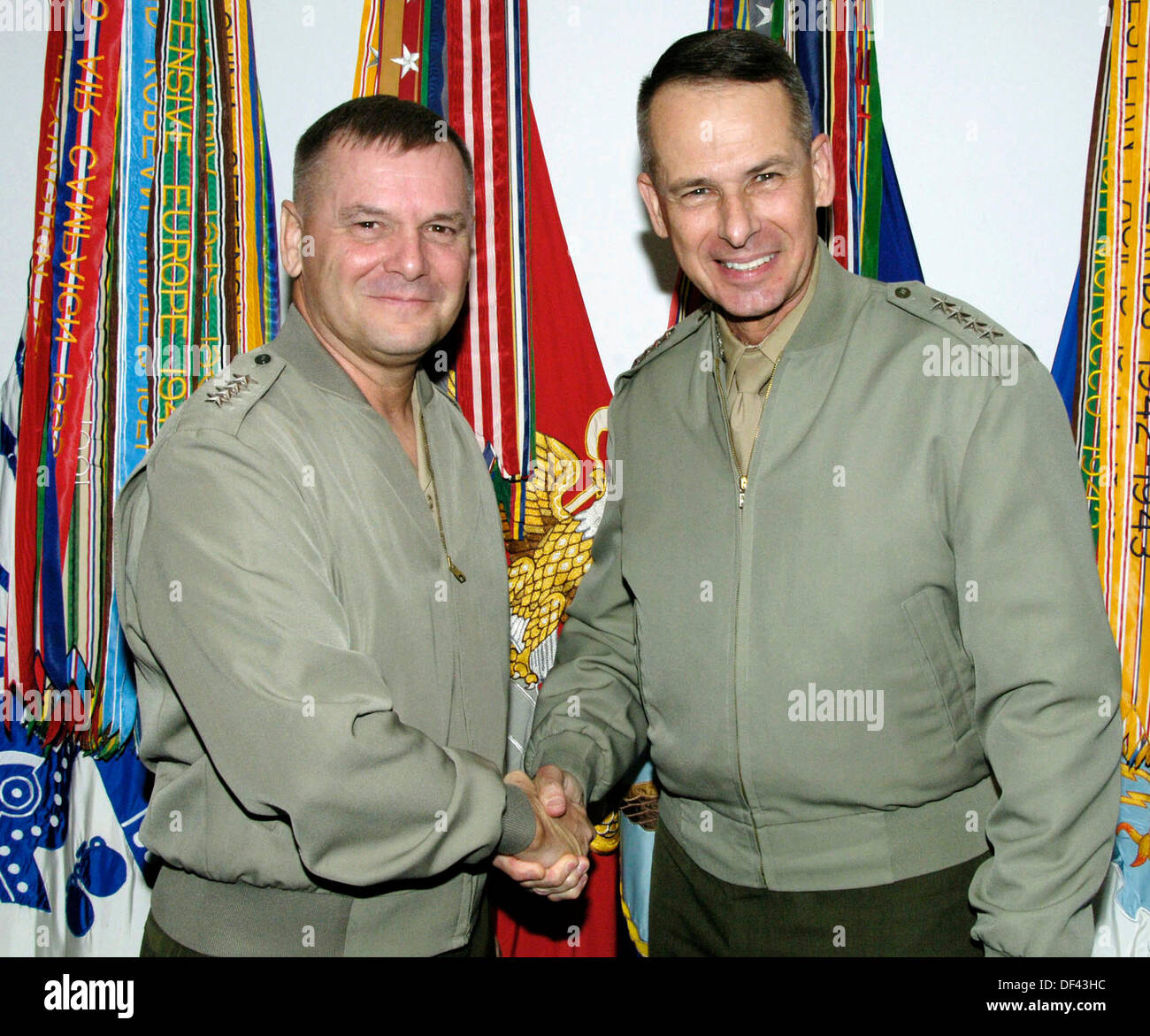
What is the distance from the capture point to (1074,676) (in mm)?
1556

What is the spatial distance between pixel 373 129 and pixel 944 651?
1269 millimetres

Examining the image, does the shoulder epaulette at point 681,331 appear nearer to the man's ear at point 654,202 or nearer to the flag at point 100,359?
the man's ear at point 654,202

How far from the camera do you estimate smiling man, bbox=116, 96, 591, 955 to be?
61.7 inches

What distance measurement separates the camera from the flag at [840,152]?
7.85ft

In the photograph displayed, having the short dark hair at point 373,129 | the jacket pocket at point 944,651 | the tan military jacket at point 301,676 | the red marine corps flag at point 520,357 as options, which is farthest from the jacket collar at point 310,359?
the jacket pocket at point 944,651

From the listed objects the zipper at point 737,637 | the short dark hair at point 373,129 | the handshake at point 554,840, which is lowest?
the handshake at point 554,840

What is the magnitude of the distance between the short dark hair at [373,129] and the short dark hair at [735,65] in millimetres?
406

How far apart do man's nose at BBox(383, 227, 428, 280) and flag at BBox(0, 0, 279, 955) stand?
0.75 meters

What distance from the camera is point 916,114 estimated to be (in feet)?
8.10

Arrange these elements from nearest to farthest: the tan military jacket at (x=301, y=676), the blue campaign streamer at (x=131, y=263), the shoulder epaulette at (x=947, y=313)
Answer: the tan military jacket at (x=301, y=676) → the shoulder epaulette at (x=947, y=313) → the blue campaign streamer at (x=131, y=263)

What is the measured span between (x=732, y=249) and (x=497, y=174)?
0.82 m

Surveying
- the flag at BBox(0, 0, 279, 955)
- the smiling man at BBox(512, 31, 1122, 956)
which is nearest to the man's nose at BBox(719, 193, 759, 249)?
the smiling man at BBox(512, 31, 1122, 956)

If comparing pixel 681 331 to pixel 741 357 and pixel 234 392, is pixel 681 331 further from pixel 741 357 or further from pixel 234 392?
pixel 234 392

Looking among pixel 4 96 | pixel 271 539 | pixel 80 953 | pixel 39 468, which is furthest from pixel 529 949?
pixel 4 96
